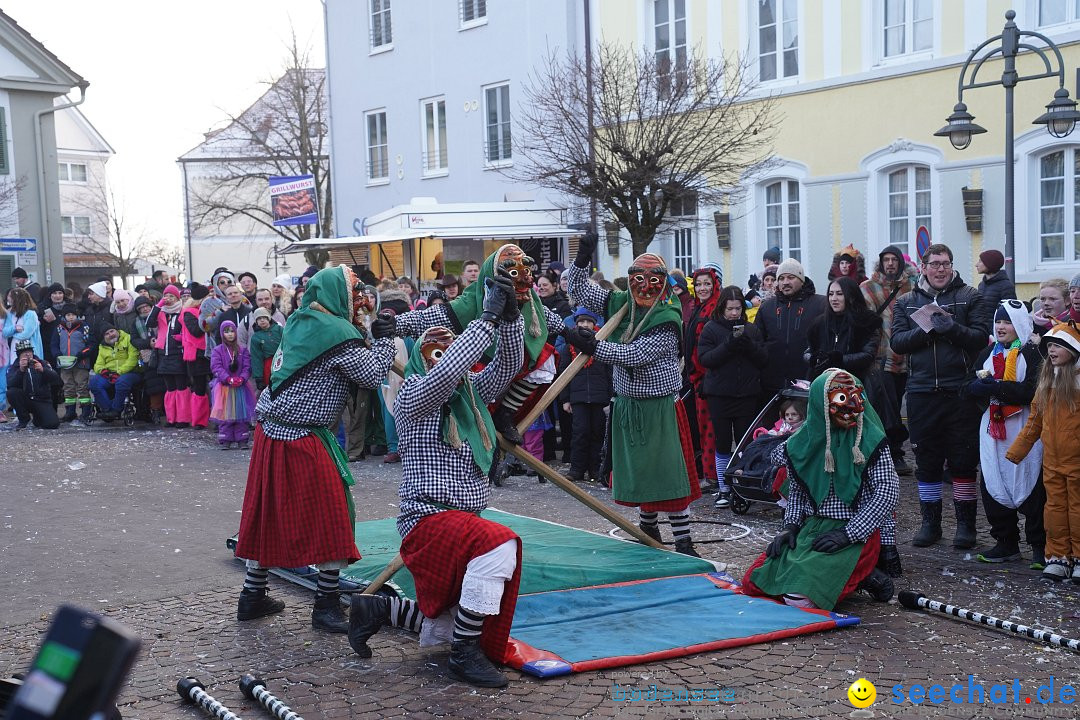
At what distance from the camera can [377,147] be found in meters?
29.6

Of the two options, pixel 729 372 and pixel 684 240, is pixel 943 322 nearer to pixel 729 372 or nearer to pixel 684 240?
pixel 729 372

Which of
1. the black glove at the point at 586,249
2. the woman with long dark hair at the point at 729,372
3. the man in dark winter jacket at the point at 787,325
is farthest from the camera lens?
the man in dark winter jacket at the point at 787,325

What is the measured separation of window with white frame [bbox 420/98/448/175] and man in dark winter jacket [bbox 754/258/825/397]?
59.4ft

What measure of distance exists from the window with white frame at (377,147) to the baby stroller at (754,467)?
20.9m

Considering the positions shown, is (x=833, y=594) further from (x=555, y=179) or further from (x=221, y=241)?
(x=221, y=241)

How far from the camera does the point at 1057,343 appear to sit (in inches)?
278

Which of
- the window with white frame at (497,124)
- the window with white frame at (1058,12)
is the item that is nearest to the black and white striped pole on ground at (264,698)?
the window with white frame at (1058,12)

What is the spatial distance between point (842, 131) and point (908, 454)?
8.53 metres

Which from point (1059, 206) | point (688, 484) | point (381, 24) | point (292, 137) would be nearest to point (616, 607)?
point (688, 484)

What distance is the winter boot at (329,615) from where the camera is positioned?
21.0 ft

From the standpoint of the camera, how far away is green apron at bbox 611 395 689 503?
789 centimetres

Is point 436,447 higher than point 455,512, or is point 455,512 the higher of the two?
point 436,447

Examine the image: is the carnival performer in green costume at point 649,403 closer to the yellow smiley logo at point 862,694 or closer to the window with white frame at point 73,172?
the yellow smiley logo at point 862,694

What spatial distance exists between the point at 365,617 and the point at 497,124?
21263mm
